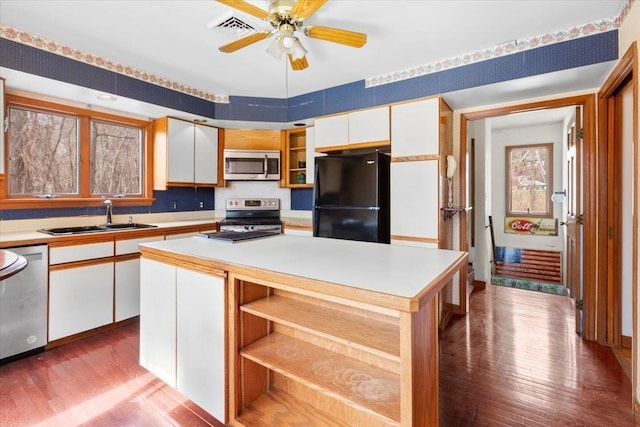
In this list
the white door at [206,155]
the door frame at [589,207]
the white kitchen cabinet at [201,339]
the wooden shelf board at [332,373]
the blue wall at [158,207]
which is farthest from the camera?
the white door at [206,155]

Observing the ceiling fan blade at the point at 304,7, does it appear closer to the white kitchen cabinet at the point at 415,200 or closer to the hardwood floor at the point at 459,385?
the white kitchen cabinet at the point at 415,200

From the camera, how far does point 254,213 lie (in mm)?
4285

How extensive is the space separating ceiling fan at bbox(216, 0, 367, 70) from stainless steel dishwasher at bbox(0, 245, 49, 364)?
7.02ft

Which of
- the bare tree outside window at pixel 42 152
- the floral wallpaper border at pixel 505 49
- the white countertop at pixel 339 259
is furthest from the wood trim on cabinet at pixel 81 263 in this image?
the floral wallpaper border at pixel 505 49

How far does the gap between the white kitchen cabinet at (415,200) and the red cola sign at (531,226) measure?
433cm

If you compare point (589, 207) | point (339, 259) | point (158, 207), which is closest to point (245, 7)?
point (339, 259)

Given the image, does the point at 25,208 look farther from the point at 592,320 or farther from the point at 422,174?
the point at 592,320

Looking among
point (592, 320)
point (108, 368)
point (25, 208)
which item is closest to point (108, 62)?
point (25, 208)

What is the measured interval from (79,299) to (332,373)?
2411 mm

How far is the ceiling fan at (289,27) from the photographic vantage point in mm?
1729

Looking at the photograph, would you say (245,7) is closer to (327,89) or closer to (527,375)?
(327,89)

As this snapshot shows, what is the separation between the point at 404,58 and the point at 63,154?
3.37m

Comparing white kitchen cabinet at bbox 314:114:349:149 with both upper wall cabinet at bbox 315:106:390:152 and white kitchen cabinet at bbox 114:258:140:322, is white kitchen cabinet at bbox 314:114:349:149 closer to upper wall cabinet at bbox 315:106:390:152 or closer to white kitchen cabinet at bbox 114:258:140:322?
upper wall cabinet at bbox 315:106:390:152

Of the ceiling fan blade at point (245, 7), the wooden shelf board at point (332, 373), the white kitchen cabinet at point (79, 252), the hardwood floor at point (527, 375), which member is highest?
the ceiling fan blade at point (245, 7)
